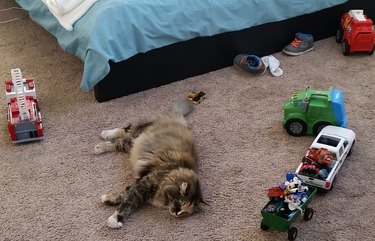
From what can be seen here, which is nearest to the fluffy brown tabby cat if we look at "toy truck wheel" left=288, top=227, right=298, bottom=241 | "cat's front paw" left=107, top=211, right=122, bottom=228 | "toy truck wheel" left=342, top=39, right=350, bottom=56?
"cat's front paw" left=107, top=211, right=122, bottom=228

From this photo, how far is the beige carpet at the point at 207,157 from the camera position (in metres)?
1.84

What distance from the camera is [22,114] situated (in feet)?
7.24

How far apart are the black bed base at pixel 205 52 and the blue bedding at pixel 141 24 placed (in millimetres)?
67

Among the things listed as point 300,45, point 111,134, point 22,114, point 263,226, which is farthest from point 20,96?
point 300,45

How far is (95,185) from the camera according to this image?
203 cm

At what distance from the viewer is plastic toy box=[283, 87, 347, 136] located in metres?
2.16

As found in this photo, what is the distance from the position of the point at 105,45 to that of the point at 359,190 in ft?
4.03

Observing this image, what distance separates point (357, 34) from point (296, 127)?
0.84 meters

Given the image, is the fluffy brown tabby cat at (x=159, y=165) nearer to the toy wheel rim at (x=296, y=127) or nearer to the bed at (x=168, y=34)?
the bed at (x=168, y=34)

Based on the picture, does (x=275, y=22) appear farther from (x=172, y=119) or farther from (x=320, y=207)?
(x=320, y=207)

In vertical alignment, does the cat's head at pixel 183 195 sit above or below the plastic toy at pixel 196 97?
above

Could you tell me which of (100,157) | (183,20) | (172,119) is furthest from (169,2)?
(100,157)

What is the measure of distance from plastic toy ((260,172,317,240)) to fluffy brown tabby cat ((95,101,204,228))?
262 millimetres

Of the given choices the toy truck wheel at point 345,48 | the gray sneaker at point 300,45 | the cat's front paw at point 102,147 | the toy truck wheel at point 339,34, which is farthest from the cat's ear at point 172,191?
the toy truck wheel at point 339,34
